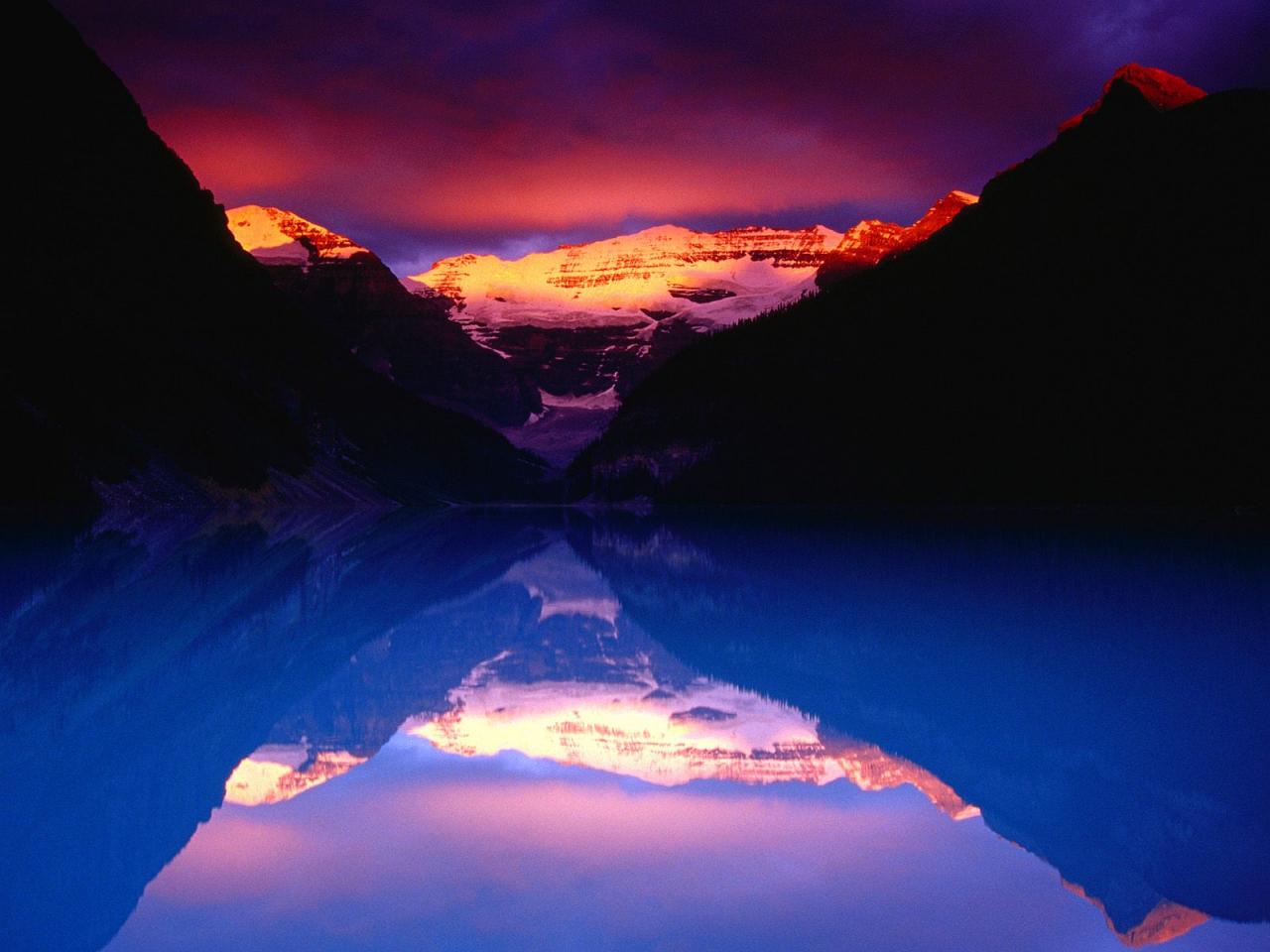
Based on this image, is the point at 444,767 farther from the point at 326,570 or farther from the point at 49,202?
the point at 49,202

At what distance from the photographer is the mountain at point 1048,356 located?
4075 inches

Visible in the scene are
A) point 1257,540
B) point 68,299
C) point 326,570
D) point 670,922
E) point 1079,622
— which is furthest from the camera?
point 68,299

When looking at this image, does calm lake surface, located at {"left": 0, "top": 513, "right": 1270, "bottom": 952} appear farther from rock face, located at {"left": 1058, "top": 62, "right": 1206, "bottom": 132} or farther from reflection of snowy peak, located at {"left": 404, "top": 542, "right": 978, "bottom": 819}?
rock face, located at {"left": 1058, "top": 62, "right": 1206, "bottom": 132}

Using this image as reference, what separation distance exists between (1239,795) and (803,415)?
133 meters

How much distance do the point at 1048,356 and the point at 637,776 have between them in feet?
383

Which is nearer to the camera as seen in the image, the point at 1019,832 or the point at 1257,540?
the point at 1019,832

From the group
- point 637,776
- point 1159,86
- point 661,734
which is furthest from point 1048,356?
point 637,776

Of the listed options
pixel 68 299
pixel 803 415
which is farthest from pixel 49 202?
pixel 803 415

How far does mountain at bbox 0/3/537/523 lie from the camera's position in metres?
84.8

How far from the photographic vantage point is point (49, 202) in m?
103

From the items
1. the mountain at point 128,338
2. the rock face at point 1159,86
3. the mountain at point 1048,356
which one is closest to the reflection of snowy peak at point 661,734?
the mountain at point 128,338

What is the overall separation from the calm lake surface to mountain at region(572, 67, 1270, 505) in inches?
3313

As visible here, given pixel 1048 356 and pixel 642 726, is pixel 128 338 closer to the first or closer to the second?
pixel 1048 356

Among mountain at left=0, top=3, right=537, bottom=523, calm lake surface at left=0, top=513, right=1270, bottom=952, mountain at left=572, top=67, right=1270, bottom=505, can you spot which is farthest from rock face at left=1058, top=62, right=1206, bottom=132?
calm lake surface at left=0, top=513, right=1270, bottom=952
